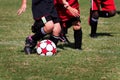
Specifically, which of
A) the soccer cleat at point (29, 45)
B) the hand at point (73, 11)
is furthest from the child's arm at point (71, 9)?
the soccer cleat at point (29, 45)

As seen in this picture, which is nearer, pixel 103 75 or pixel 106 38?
pixel 103 75

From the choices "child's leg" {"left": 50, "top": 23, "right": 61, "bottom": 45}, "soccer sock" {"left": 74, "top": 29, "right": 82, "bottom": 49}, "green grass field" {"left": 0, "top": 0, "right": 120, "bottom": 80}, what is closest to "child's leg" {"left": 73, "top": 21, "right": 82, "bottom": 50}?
"soccer sock" {"left": 74, "top": 29, "right": 82, "bottom": 49}

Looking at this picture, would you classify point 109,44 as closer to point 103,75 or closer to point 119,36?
point 119,36

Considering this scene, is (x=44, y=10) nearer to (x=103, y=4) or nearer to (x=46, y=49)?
(x=46, y=49)

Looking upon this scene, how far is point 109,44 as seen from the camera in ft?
29.7

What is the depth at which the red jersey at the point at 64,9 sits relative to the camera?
8445 millimetres

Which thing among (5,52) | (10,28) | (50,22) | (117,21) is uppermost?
(50,22)

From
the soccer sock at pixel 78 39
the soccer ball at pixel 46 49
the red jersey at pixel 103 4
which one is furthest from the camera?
the red jersey at pixel 103 4

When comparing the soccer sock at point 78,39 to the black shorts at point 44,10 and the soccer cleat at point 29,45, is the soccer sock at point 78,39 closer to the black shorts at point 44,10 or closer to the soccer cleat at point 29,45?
the black shorts at point 44,10

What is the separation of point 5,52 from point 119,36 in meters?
3.51

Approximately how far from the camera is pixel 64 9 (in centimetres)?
862

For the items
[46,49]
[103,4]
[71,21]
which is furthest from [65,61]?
[103,4]

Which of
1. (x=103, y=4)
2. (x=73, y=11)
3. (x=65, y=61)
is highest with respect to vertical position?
(x=73, y=11)

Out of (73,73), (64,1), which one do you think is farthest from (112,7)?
(73,73)
